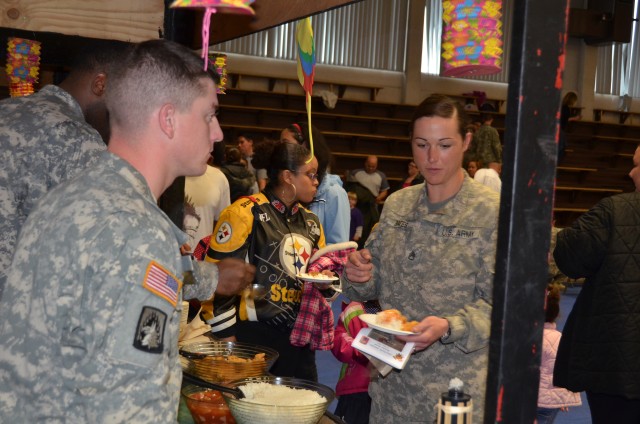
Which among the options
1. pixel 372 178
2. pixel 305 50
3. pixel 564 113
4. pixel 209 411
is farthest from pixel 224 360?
pixel 564 113

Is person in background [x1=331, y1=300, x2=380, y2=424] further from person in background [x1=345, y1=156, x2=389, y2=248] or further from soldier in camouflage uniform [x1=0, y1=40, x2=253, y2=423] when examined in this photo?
person in background [x1=345, y1=156, x2=389, y2=248]

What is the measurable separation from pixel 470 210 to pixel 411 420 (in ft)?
2.05

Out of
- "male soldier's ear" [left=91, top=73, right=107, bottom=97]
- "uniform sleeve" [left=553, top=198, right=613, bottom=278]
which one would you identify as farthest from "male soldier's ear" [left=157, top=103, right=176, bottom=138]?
"uniform sleeve" [left=553, top=198, right=613, bottom=278]

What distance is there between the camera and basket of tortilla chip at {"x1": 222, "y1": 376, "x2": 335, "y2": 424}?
1.90 metres

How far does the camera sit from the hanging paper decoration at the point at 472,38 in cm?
181

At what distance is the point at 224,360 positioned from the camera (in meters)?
2.23

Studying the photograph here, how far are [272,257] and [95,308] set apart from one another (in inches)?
85.8

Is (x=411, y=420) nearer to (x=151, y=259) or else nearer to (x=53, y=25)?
(x=151, y=259)

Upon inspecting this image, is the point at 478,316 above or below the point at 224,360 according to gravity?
above

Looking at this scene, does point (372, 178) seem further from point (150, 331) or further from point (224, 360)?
point (150, 331)

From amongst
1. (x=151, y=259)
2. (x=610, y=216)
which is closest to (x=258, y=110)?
(x=610, y=216)

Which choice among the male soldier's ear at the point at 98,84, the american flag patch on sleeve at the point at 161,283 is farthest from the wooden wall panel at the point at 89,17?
the american flag patch on sleeve at the point at 161,283

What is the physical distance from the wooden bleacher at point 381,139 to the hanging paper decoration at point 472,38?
10960mm

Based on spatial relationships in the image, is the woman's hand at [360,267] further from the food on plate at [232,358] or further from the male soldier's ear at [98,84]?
the male soldier's ear at [98,84]
